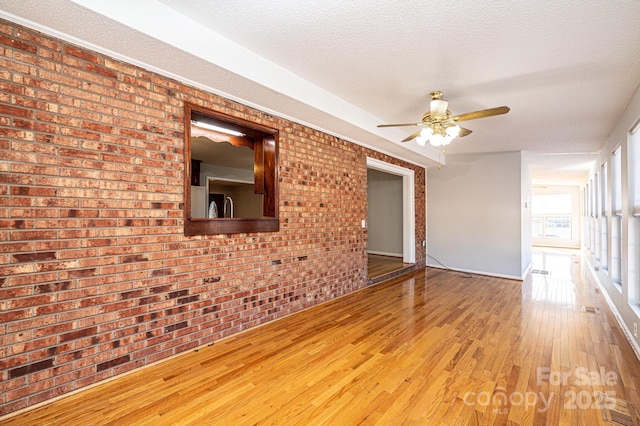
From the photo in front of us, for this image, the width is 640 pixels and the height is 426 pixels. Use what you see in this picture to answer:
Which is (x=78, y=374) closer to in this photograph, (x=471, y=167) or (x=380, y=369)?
(x=380, y=369)

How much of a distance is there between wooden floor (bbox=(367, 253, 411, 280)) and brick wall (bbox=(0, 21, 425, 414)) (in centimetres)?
302

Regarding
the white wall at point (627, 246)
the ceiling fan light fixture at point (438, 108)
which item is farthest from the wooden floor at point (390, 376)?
the ceiling fan light fixture at point (438, 108)

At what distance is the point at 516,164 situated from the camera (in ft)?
19.0

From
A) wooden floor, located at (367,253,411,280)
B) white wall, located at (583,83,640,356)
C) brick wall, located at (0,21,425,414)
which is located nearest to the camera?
brick wall, located at (0,21,425,414)

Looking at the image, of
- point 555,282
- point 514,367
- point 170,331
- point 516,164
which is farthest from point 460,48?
point 555,282

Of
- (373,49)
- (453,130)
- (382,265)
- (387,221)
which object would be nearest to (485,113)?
(453,130)

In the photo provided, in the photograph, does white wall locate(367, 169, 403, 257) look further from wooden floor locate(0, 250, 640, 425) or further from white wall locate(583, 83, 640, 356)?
white wall locate(583, 83, 640, 356)

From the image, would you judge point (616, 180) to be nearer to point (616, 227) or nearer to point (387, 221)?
point (616, 227)

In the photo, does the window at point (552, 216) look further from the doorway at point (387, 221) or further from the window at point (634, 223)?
the window at point (634, 223)

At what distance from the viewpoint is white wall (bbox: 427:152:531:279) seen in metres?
5.80

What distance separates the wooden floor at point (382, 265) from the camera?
555 centimetres

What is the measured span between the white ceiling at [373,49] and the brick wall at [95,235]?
265mm

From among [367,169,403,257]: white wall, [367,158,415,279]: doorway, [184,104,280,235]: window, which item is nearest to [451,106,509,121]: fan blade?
[184,104,280,235]: window

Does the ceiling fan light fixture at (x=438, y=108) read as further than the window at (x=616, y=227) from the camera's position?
No
